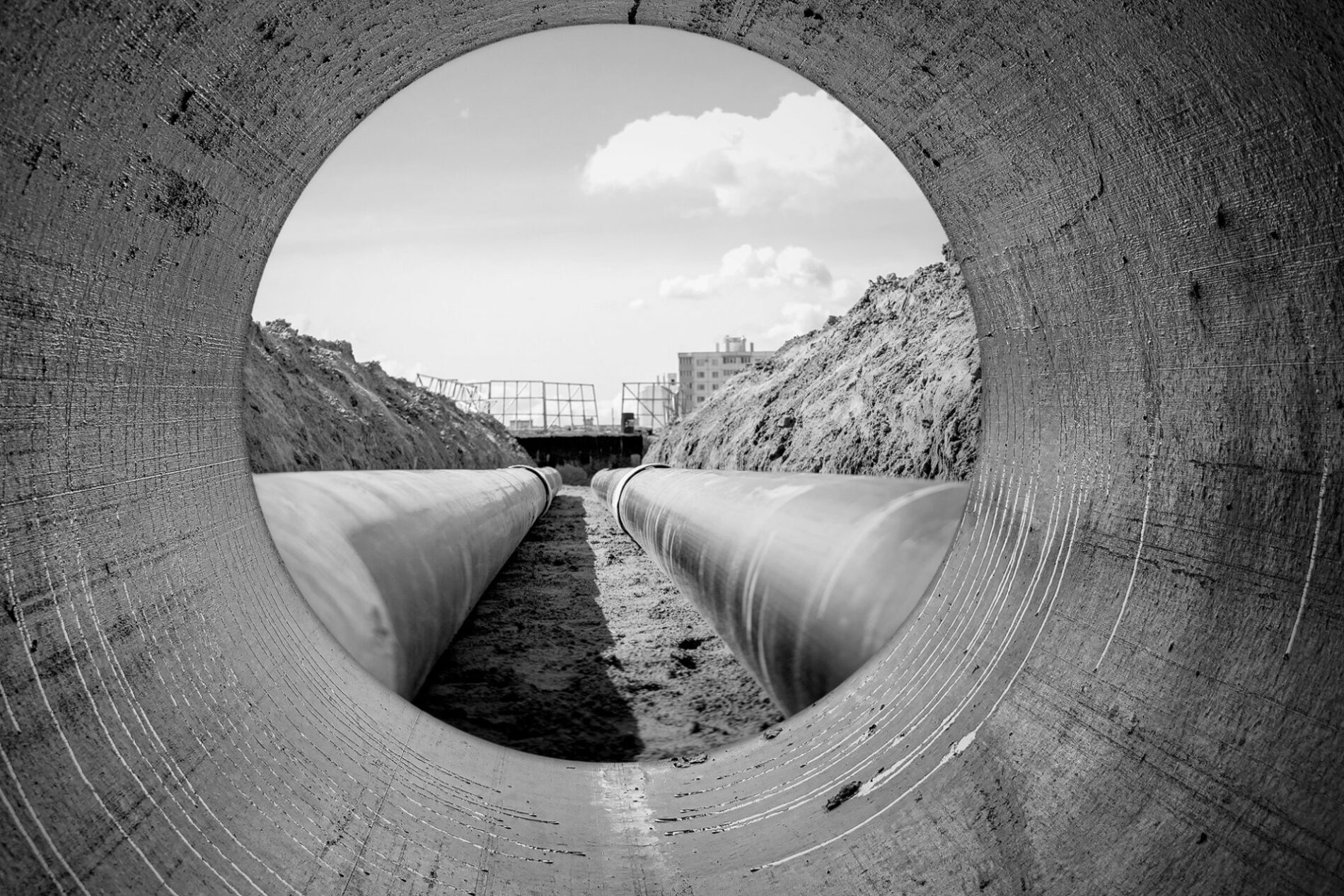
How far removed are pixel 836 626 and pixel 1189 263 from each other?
3.63 ft

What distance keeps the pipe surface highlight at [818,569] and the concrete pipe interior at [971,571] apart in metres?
0.18

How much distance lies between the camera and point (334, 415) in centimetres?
934

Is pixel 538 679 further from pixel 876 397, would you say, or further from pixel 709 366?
pixel 709 366

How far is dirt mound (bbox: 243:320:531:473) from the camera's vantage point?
22.1 feet

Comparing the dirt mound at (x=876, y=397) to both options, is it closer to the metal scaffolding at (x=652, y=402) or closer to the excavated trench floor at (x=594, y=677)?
the excavated trench floor at (x=594, y=677)

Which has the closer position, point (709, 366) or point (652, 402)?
point (652, 402)

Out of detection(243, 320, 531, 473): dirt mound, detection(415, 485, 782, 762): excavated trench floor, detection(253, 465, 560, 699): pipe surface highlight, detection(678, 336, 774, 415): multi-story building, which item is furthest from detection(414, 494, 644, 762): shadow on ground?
detection(678, 336, 774, 415): multi-story building

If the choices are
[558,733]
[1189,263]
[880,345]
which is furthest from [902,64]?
[880,345]

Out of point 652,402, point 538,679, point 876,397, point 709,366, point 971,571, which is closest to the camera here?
point 971,571

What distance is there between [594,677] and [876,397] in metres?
3.97

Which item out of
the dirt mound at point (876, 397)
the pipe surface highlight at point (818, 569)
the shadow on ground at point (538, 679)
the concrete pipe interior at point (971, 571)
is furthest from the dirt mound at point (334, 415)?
the dirt mound at point (876, 397)

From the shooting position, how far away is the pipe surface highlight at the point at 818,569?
1.92 m

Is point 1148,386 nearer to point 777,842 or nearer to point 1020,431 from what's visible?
point 1020,431

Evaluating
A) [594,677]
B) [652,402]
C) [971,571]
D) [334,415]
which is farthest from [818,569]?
[652,402]
